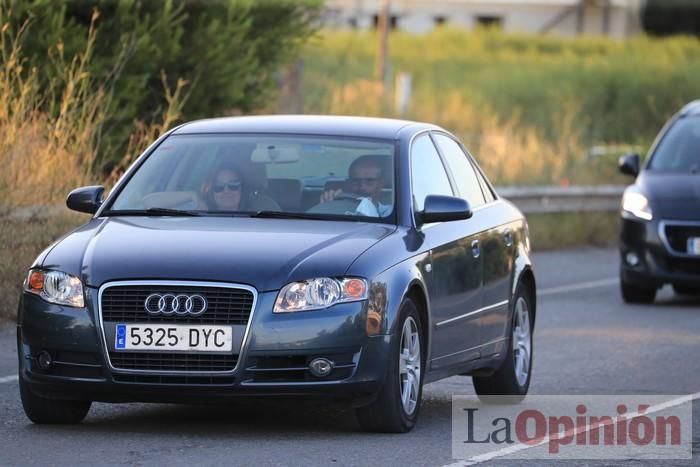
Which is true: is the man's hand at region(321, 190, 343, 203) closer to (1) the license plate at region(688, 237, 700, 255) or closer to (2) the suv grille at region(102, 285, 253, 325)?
(2) the suv grille at region(102, 285, 253, 325)

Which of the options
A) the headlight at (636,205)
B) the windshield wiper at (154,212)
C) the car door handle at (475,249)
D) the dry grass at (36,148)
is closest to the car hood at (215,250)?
the windshield wiper at (154,212)

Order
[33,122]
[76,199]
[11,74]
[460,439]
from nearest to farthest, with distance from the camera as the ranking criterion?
1. [460,439]
2. [76,199]
3. [33,122]
4. [11,74]

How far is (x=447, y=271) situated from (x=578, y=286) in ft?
31.7

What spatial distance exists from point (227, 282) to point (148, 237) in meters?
0.65

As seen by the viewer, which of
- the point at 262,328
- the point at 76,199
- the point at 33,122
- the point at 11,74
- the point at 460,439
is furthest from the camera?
the point at 11,74

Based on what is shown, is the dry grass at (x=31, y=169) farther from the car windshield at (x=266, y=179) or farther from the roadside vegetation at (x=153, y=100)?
the car windshield at (x=266, y=179)

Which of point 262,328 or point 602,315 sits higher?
point 262,328

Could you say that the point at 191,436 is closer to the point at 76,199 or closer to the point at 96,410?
the point at 96,410

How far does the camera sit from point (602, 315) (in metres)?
16.2

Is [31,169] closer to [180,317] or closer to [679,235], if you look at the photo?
[679,235]

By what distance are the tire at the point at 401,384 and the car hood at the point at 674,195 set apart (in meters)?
8.24

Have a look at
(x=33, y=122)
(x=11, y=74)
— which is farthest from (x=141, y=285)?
(x=11, y=74)

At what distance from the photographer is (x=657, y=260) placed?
16922 millimetres

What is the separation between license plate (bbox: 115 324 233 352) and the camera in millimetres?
8242
